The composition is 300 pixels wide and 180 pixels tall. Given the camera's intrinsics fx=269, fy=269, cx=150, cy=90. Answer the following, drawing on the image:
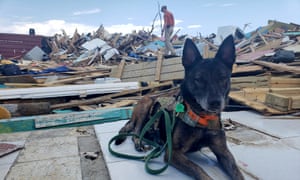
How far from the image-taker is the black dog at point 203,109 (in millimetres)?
1930

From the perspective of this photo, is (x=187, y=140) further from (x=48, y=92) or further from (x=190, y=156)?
(x=48, y=92)

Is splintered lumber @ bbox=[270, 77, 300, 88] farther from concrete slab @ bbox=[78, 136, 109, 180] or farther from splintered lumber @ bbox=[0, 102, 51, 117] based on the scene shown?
splintered lumber @ bbox=[0, 102, 51, 117]

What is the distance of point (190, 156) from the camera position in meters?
2.27

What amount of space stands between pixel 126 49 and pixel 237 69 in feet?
31.1

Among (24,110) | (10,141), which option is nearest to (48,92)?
(24,110)

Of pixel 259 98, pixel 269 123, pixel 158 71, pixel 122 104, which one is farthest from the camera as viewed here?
pixel 158 71

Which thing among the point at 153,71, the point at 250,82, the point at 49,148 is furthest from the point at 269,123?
the point at 153,71

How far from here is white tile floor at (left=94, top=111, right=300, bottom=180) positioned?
1956 mm

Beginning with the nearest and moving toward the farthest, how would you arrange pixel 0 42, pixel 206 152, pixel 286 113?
1. pixel 206 152
2. pixel 286 113
3. pixel 0 42

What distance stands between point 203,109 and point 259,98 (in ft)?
8.40

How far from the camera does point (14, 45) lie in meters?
16.2

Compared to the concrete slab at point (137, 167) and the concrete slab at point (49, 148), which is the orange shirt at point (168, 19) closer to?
the concrete slab at point (49, 148)

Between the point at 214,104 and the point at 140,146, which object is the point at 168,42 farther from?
the point at 214,104

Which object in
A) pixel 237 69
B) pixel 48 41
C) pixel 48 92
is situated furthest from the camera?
pixel 48 41
